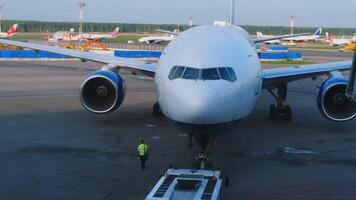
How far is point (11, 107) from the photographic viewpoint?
24844 mm

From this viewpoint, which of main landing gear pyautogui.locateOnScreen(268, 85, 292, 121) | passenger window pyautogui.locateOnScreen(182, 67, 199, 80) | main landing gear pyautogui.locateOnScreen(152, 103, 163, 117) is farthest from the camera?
main landing gear pyautogui.locateOnScreen(152, 103, 163, 117)

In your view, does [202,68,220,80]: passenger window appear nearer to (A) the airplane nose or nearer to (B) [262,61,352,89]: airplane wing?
(A) the airplane nose

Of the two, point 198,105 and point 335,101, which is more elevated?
point 198,105

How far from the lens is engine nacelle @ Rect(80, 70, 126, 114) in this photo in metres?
19.6

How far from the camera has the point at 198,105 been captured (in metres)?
12.0

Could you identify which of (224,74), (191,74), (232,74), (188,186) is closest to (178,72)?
(191,74)

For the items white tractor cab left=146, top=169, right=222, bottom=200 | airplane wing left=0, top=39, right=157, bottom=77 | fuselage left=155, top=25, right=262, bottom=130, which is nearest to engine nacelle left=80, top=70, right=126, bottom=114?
airplane wing left=0, top=39, right=157, bottom=77

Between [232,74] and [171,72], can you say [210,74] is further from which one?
[171,72]

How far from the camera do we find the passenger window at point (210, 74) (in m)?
12.9

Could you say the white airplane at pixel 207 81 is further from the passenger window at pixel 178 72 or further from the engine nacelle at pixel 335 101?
the engine nacelle at pixel 335 101

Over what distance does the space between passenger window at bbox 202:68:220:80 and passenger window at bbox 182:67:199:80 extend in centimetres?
16

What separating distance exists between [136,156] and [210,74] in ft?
14.1

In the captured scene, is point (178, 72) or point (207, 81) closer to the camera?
point (207, 81)

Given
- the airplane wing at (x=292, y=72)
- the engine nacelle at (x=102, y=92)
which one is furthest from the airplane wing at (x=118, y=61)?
the airplane wing at (x=292, y=72)
